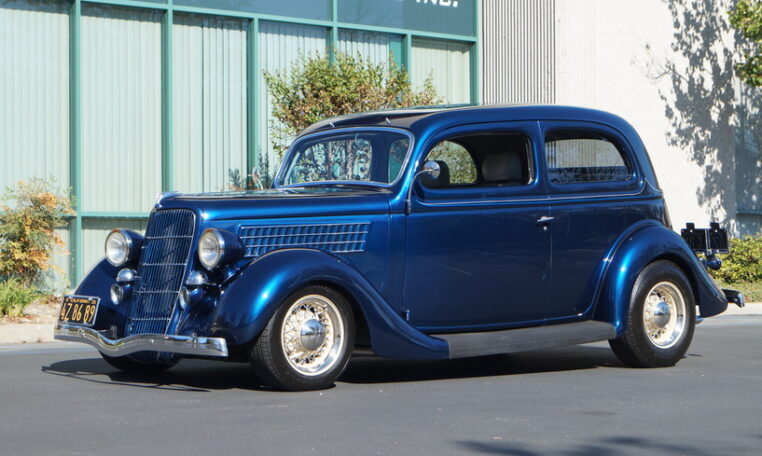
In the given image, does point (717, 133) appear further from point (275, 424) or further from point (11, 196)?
point (275, 424)

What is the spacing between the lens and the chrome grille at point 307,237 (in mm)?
7398

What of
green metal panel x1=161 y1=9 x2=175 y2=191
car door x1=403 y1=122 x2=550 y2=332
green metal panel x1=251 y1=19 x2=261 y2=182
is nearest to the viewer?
car door x1=403 y1=122 x2=550 y2=332

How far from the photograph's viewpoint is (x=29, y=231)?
14.1 meters

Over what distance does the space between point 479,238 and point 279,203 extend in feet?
4.92

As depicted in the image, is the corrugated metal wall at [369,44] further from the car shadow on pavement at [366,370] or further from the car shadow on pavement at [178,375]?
the car shadow on pavement at [178,375]

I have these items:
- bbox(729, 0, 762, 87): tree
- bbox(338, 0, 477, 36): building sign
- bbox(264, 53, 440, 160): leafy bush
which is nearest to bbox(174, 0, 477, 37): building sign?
bbox(338, 0, 477, 36): building sign

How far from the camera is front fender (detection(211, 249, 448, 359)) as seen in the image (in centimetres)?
695

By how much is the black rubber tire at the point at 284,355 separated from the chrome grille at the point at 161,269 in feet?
2.27

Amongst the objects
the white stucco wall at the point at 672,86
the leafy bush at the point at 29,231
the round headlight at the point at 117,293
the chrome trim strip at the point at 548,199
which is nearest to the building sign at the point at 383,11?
the white stucco wall at the point at 672,86

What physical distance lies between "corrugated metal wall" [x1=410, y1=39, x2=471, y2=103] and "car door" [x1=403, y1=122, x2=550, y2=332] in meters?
9.98

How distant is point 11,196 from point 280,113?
3631mm

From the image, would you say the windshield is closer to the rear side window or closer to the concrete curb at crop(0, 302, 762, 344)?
the rear side window

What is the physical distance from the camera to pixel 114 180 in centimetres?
1599

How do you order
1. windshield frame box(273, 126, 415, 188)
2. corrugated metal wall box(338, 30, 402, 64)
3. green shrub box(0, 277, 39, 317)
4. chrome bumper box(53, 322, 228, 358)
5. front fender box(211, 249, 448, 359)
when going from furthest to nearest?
corrugated metal wall box(338, 30, 402, 64) → green shrub box(0, 277, 39, 317) → windshield frame box(273, 126, 415, 188) → front fender box(211, 249, 448, 359) → chrome bumper box(53, 322, 228, 358)
